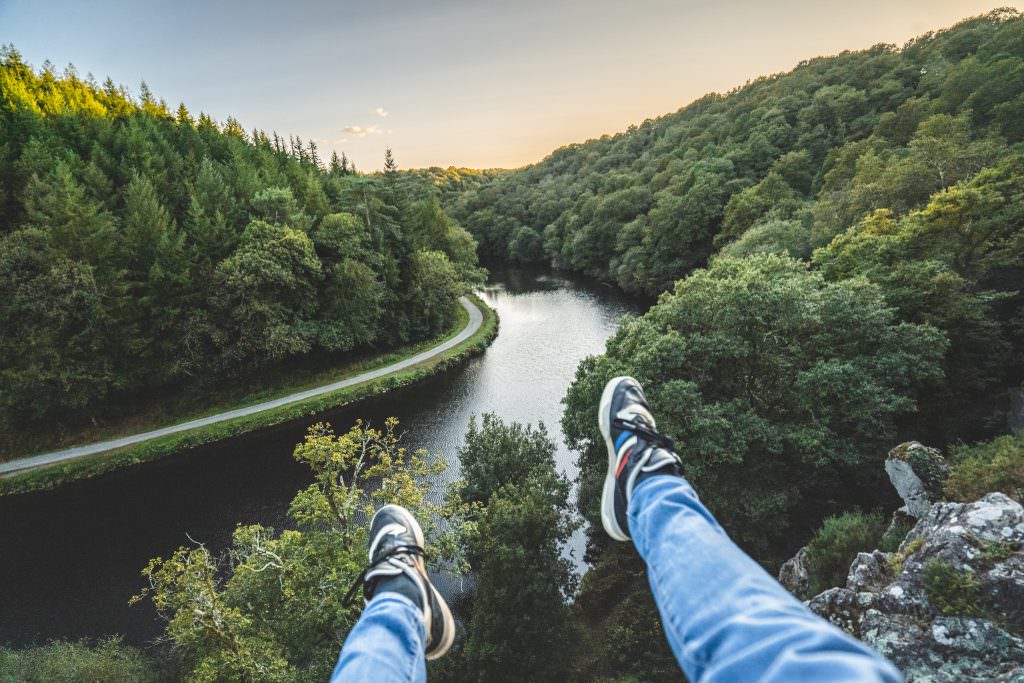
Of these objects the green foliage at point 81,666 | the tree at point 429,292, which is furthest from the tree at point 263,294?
the green foliage at point 81,666

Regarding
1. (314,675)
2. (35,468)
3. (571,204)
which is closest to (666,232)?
(571,204)

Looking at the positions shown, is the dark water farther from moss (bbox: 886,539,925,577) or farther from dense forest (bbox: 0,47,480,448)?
moss (bbox: 886,539,925,577)

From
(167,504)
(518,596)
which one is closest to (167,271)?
(167,504)

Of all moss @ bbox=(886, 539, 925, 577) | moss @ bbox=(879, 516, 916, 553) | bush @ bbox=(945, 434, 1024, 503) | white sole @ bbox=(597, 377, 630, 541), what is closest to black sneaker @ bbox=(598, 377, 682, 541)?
white sole @ bbox=(597, 377, 630, 541)

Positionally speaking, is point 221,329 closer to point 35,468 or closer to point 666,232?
point 35,468

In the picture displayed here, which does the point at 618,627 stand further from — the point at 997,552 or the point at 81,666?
the point at 81,666

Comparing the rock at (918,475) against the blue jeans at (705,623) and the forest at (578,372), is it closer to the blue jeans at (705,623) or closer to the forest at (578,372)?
the forest at (578,372)
